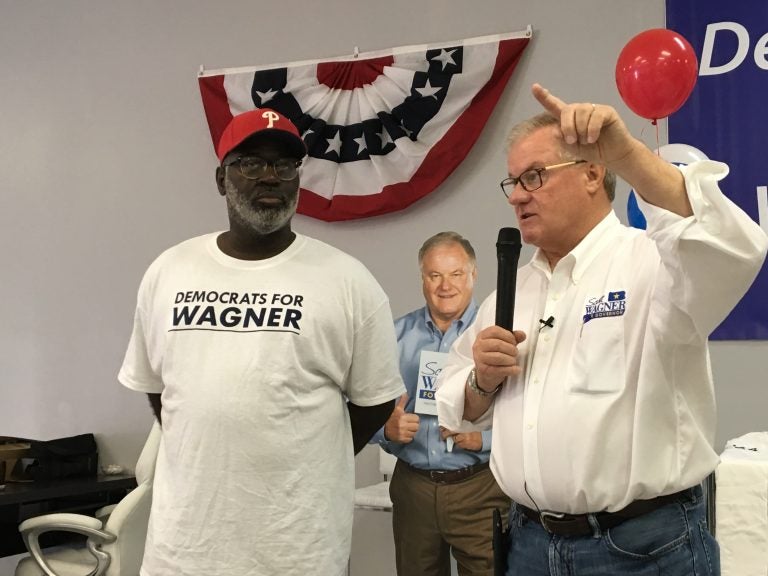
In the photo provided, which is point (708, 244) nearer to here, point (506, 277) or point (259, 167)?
point (506, 277)

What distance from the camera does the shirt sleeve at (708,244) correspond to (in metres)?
1.25

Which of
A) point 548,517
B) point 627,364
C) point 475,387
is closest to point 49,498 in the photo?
point 475,387

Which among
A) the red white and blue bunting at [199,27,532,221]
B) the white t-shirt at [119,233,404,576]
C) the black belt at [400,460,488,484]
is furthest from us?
the red white and blue bunting at [199,27,532,221]

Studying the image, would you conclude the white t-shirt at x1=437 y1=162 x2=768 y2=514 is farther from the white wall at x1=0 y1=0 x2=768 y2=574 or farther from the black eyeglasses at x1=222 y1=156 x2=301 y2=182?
the white wall at x1=0 y1=0 x2=768 y2=574

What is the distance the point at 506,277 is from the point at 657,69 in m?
0.93

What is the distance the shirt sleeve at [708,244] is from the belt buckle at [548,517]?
51 cm

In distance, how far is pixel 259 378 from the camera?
1.95 meters

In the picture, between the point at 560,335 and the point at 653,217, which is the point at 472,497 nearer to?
the point at 560,335

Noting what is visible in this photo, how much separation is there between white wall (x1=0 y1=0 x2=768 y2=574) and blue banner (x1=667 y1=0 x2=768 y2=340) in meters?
0.63

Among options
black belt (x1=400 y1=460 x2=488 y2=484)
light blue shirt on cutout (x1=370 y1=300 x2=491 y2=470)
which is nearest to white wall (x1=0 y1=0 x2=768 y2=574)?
light blue shirt on cutout (x1=370 y1=300 x2=491 y2=470)

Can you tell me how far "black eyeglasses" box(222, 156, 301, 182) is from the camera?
87.4 inches

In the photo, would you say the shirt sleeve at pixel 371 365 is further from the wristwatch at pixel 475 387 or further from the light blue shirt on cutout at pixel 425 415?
the light blue shirt on cutout at pixel 425 415

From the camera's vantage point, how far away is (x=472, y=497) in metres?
2.82

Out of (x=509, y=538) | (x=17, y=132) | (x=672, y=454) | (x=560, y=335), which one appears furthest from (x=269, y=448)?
(x=17, y=132)
